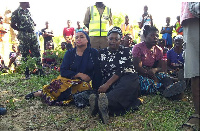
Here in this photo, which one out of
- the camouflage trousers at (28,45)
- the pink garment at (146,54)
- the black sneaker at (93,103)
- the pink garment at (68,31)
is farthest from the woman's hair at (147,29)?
the pink garment at (68,31)

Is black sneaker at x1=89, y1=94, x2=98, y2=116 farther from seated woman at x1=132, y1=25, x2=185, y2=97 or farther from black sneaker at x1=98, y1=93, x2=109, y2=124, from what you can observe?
seated woman at x1=132, y1=25, x2=185, y2=97

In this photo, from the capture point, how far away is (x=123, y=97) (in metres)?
3.10

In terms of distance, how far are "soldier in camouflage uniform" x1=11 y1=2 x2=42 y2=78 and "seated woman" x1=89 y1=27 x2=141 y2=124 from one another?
2858 millimetres

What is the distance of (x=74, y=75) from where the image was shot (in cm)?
372

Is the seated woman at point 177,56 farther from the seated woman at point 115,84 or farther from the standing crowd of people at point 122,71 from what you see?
the seated woman at point 115,84

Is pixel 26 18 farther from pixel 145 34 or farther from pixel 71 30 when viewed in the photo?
pixel 71 30

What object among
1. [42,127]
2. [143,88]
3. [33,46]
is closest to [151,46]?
[143,88]

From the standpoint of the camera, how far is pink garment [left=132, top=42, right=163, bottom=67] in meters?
4.09

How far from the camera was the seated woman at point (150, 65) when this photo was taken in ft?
13.1

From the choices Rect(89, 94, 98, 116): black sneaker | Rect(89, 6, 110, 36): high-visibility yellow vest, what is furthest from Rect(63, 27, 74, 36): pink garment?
Rect(89, 94, 98, 116): black sneaker

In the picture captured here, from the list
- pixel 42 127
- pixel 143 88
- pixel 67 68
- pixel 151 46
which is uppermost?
pixel 151 46

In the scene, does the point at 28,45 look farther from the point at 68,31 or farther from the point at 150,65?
the point at 68,31

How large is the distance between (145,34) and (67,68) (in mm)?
1649

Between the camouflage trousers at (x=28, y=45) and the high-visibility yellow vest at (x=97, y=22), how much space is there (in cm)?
166
